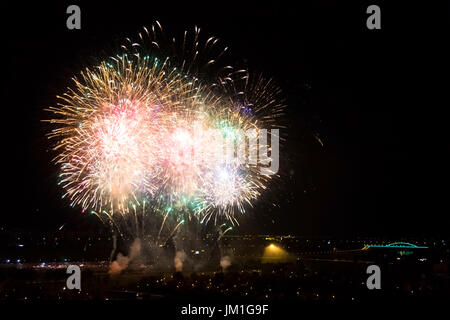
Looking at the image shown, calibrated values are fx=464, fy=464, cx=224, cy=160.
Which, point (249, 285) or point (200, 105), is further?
point (200, 105)

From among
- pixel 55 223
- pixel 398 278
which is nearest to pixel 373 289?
pixel 398 278

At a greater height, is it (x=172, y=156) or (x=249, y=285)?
(x=172, y=156)

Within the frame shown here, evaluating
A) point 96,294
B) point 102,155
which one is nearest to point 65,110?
point 102,155
